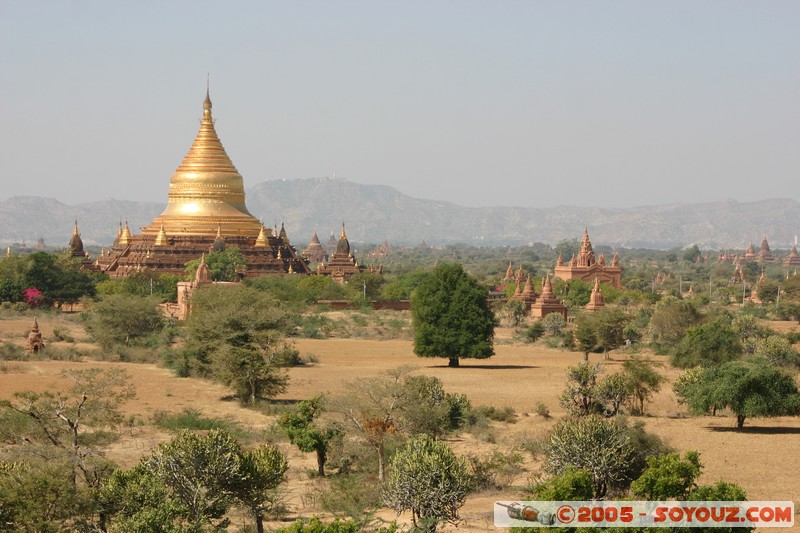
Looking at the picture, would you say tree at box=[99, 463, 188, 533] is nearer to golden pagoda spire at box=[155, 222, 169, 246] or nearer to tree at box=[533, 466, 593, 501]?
tree at box=[533, 466, 593, 501]

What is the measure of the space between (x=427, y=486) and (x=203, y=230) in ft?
221

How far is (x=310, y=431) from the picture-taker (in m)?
26.5

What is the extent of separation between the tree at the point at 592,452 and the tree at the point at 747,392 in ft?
29.0

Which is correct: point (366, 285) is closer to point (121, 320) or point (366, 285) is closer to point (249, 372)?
point (121, 320)

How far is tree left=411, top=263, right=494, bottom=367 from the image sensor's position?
47938 mm

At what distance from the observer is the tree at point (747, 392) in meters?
32.0

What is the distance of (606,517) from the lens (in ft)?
62.7

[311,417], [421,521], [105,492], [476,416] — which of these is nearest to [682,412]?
[476,416]

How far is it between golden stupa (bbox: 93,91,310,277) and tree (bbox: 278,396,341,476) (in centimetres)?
4907

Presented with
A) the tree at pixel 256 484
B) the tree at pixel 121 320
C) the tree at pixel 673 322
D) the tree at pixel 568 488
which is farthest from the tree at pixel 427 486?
the tree at pixel 673 322

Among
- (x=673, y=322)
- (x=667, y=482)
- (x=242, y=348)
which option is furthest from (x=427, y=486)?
(x=673, y=322)

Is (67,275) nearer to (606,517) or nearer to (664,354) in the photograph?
(664,354)

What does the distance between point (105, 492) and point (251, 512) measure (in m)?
2.62

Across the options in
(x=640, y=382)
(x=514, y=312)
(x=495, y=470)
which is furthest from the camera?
(x=514, y=312)
